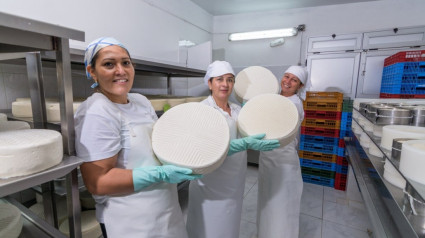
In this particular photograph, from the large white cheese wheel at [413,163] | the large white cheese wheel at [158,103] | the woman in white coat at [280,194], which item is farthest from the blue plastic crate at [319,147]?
the large white cheese wheel at [413,163]

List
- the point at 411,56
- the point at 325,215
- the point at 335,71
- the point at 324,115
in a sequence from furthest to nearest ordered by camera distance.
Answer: the point at 335,71 < the point at 324,115 < the point at 325,215 < the point at 411,56

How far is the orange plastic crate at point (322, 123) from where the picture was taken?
268 centimetres

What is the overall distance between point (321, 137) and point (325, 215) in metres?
1.00

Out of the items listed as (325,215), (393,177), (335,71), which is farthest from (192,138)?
(335,71)

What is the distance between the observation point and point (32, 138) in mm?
597

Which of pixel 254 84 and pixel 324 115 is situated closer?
pixel 254 84

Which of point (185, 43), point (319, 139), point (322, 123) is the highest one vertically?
point (185, 43)

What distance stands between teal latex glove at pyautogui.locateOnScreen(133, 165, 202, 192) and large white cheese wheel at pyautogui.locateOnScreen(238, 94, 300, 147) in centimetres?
52

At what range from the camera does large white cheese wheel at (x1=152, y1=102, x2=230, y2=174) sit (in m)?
0.85

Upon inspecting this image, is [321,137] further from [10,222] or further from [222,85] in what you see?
[10,222]

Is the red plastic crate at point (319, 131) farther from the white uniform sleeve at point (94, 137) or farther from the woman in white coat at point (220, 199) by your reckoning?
the white uniform sleeve at point (94, 137)

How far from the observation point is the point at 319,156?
9.27ft

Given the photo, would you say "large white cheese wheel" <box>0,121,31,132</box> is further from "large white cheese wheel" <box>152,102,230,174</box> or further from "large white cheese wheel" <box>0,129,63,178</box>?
"large white cheese wheel" <box>152,102,230,174</box>

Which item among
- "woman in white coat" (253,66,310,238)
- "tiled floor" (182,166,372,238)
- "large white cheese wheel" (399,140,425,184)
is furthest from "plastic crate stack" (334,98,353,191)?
"large white cheese wheel" (399,140,425,184)
